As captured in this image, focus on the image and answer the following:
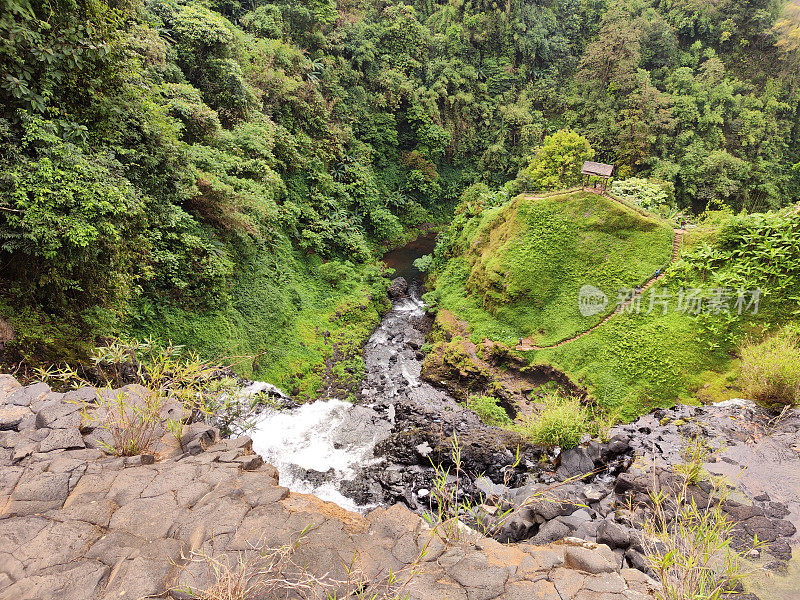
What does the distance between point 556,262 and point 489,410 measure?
6.69 m

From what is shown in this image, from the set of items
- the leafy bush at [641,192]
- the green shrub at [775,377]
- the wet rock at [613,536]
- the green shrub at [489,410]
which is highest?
the leafy bush at [641,192]

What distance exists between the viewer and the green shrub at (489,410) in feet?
40.2

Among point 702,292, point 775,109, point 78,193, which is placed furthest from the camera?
point 775,109

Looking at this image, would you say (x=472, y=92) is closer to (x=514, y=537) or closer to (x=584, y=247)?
(x=584, y=247)

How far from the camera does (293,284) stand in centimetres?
1644

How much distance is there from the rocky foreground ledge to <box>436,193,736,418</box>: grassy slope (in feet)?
29.1

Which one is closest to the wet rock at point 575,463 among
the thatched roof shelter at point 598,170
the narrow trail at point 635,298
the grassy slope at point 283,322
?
the narrow trail at point 635,298

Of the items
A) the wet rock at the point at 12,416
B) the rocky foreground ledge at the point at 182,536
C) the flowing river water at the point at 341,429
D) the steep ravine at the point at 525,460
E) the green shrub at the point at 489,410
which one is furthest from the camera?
the green shrub at the point at 489,410

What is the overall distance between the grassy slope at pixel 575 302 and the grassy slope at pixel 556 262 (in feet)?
0.12

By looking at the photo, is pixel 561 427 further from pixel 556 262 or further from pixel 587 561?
pixel 556 262

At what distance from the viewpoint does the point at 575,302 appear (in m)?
14.5

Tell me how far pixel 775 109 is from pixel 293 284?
36169 mm

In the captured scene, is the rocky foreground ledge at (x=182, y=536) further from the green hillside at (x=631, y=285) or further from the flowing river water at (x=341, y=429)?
the green hillside at (x=631, y=285)

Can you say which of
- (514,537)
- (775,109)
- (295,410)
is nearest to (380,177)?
(295,410)
